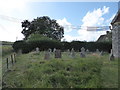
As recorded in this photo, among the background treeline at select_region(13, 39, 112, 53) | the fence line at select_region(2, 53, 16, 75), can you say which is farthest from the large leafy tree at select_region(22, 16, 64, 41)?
the fence line at select_region(2, 53, 16, 75)

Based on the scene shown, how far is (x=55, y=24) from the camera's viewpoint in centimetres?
4791

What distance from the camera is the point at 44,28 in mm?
44812

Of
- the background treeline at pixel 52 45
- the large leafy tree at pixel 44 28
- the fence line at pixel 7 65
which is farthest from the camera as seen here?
the large leafy tree at pixel 44 28

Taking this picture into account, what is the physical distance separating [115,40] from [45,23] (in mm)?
29564

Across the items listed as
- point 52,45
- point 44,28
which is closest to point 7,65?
point 52,45

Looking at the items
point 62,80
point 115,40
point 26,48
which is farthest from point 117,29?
point 26,48

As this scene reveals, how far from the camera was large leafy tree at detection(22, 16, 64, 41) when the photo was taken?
4462 cm

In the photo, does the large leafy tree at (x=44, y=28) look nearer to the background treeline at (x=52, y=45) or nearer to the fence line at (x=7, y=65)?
the background treeline at (x=52, y=45)

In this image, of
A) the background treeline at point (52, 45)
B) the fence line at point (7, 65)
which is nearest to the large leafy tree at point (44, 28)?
the background treeline at point (52, 45)

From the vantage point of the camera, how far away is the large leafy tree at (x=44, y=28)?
146 feet

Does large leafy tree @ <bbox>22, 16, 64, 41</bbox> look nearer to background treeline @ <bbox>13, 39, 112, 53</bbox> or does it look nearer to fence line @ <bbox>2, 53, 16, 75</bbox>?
background treeline @ <bbox>13, 39, 112, 53</bbox>

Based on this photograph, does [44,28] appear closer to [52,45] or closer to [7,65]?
[52,45]

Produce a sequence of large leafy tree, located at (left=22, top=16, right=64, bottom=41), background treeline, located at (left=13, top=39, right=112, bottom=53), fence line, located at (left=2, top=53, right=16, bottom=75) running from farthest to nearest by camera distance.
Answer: large leafy tree, located at (left=22, top=16, right=64, bottom=41) → background treeline, located at (left=13, top=39, right=112, bottom=53) → fence line, located at (left=2, top=53, right=16, bottom=75)

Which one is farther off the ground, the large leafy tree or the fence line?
the large leafy tree
